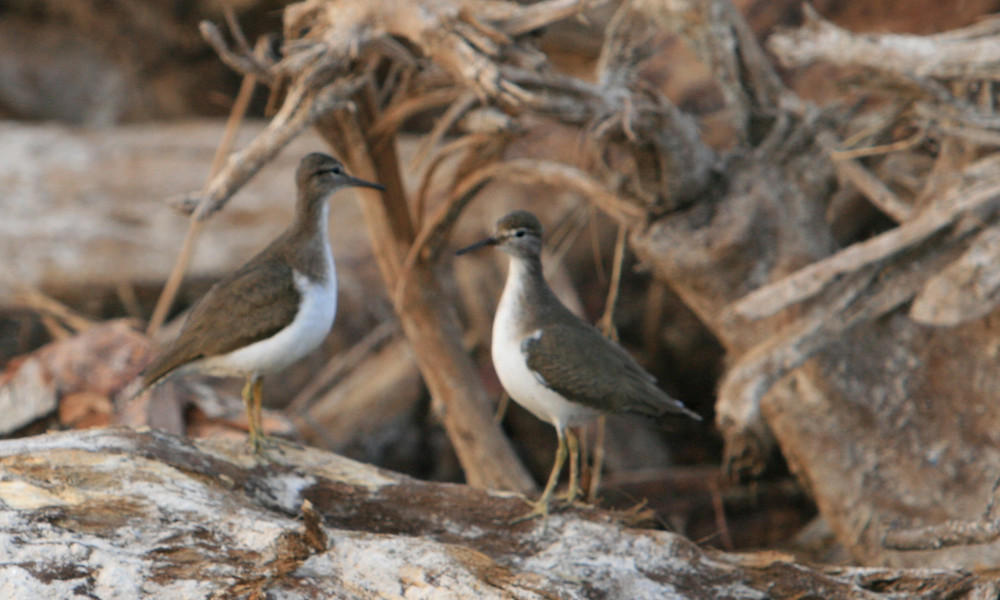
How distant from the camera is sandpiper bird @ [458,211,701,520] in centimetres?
438

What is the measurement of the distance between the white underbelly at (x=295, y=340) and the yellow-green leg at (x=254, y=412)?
121 mm

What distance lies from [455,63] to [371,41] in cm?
55

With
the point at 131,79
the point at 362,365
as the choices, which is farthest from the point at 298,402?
the point at 131,79

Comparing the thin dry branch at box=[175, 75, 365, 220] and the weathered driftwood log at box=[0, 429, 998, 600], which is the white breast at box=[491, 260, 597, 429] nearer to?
the weathered driftwood log at box=[0, 429, 998, 600]

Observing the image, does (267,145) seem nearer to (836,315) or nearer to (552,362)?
(552,362)

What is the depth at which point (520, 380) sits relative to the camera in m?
4.37

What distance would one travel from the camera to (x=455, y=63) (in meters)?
4.64

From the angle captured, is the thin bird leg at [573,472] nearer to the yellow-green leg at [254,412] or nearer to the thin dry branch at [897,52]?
the yellow-green leg at [254,412]

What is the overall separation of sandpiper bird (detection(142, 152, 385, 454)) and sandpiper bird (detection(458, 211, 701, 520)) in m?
0.81

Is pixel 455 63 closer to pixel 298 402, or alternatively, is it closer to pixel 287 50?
pixel 287 50

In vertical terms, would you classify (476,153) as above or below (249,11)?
below

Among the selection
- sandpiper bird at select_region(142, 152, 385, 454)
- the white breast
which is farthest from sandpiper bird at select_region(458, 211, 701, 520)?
sandpiper bird at select_region(142, 152, 385, 454)

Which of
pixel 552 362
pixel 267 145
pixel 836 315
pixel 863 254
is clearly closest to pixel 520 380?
pixel 552 362

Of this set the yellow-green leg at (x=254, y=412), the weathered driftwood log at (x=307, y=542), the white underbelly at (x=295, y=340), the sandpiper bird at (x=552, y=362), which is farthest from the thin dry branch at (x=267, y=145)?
the weathered driftwood log at (x=307, y=542)
